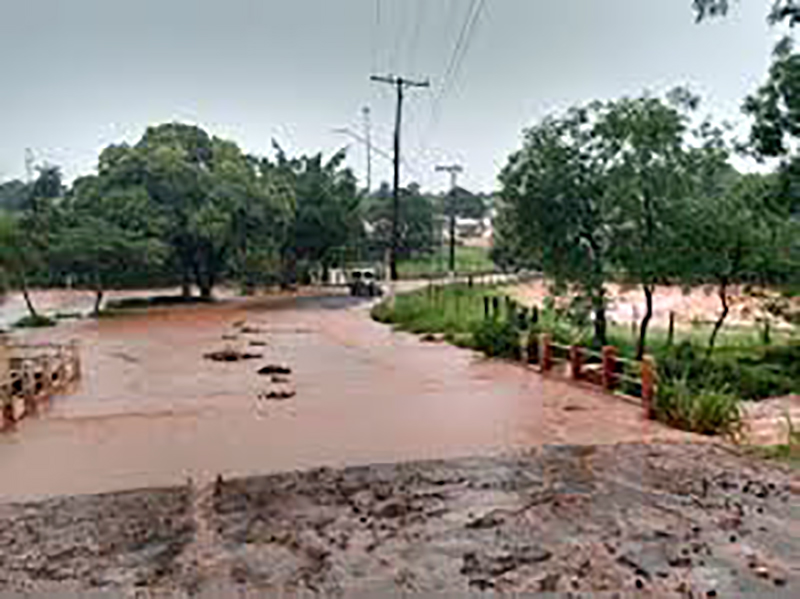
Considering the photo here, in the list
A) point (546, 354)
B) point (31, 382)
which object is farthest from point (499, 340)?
point (31, 382)

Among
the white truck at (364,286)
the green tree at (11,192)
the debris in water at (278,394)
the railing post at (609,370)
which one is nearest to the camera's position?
the railing post at (609,370)

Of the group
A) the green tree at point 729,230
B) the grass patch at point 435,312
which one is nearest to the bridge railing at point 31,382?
the grass patch at point 435,312

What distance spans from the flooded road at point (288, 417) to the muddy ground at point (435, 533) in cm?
134

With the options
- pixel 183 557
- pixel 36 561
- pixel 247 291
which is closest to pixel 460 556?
pixel 183 557

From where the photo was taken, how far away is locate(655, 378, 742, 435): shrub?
436 inches

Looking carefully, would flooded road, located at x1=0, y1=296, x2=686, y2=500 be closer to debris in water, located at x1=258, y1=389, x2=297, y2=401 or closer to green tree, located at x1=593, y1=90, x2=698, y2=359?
debris in water, located at x1=258, y1=389, x2=297, y2=401

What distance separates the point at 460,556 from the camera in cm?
609

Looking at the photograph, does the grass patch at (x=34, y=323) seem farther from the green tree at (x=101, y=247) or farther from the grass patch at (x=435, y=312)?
the grass patch at (x=435, y=312)

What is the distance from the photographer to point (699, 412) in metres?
11.2

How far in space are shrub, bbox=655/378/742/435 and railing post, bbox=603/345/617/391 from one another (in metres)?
2.30

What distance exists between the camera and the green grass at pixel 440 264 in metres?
64.9

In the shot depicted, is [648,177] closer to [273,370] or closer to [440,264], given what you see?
[273,370]

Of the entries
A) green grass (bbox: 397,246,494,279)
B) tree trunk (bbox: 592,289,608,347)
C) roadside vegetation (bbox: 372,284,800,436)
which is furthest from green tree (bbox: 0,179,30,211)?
tree trunk (bbox: 592,289,608,347)

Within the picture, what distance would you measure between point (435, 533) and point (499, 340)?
14.1 m
